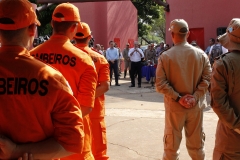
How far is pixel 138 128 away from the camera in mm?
7703

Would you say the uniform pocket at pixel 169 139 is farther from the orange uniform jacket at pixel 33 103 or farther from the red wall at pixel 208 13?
the red wall at pixel 208 13

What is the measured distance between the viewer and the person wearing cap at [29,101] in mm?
1928

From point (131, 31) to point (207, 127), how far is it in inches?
768

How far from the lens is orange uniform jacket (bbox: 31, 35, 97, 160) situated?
3084 millimetres

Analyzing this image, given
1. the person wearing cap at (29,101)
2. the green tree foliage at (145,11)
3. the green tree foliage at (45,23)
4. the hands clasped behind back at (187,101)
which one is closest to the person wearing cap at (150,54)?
the green tree foliage at (45,23)

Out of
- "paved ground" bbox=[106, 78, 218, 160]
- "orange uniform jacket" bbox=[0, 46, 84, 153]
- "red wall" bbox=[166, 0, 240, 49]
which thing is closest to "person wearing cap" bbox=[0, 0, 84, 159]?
"orange uniform jacket" bbox=[0, 46, 84, 153]

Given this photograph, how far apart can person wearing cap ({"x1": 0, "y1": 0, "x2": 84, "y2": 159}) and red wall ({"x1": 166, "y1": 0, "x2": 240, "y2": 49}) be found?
1638 cm

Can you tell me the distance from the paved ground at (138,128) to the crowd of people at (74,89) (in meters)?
1.45

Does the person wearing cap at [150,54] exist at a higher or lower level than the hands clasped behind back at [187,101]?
lower

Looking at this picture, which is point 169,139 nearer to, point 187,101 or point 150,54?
point 187,101

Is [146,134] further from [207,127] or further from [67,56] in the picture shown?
[67,56]

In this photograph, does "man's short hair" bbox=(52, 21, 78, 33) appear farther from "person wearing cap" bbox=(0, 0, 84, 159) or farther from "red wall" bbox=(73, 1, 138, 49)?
"red wall" bbox=(73, 1, 138, 49)

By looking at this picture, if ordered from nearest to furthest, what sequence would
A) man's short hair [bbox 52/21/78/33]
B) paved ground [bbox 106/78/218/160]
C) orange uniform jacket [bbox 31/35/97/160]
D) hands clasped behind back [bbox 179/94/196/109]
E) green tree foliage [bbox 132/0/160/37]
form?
A: orange uniform jacket [bbox 31/35/97/160]
man's short hair [bbox 52/21/78/33]
hands clasped behind back [bbox 179/94/196/109]
paved ground [bbox 106/78/218/160]
green tree foliage [bbox 132/0/160/37]

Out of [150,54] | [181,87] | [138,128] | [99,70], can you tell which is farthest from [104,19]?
[99,70]
